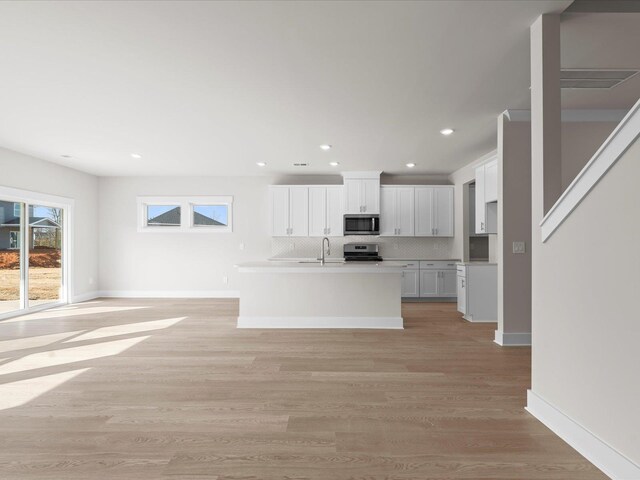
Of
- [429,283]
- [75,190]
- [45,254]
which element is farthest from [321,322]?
[75,190]

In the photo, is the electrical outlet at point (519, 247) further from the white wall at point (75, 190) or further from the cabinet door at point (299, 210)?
the white wall at point (75, 190)

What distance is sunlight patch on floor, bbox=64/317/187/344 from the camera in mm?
4553

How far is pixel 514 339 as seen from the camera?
425 centimetres

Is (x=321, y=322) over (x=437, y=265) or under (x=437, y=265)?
under

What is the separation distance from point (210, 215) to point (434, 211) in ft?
15.8

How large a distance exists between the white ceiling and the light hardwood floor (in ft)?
8.68

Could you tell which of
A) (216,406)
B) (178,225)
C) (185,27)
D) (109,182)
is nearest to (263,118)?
(185,27)

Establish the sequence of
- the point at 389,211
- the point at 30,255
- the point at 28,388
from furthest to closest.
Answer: the point at 389,211
the point at 30,255
the point at 28,388

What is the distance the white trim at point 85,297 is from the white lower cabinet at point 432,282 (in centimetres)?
648

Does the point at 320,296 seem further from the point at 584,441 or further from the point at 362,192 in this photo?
the point at 584,441

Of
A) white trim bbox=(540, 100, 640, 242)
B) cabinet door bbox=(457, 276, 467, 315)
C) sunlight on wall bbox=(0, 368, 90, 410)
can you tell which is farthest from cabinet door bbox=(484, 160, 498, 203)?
sunlight on wall bbox=(0, 368, 90, 410)

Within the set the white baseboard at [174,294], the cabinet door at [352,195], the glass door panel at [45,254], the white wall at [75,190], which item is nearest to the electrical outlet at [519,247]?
the cabinet door at [352,195]

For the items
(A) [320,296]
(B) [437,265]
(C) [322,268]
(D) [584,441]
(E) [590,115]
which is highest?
(E) [590,115]

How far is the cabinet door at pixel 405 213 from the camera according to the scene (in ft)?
24.7
